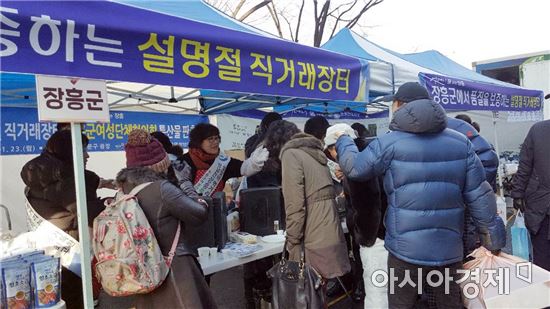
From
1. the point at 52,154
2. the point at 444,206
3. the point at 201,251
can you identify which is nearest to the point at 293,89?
the point at 444,206

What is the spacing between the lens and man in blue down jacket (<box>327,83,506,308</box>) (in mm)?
1966

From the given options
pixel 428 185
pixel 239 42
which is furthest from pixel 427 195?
pixel 239 42

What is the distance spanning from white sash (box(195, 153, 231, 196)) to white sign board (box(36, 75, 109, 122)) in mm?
1412

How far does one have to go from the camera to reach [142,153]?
195 centimetres

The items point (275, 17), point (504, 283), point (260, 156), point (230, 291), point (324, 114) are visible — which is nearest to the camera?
point (504, 283)

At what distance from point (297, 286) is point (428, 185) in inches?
37.1

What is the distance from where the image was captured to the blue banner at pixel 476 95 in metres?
3.64

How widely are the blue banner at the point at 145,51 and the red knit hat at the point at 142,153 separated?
0.37 metres

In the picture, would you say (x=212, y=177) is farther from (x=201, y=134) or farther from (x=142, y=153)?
(x=142, y=153)

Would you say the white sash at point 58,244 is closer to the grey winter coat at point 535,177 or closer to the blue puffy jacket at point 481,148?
the blue puffy jacket at point 481,148

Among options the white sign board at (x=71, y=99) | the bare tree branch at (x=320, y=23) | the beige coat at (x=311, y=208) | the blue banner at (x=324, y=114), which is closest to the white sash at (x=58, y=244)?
the white sign board at (x=71, y=99)

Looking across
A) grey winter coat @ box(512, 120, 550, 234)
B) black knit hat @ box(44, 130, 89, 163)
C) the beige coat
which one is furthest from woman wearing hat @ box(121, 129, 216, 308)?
grey winter coat @ box(512, 120, 550, 234)

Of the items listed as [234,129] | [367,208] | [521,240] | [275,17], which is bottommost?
[521,240]

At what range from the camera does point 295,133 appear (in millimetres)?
2662
